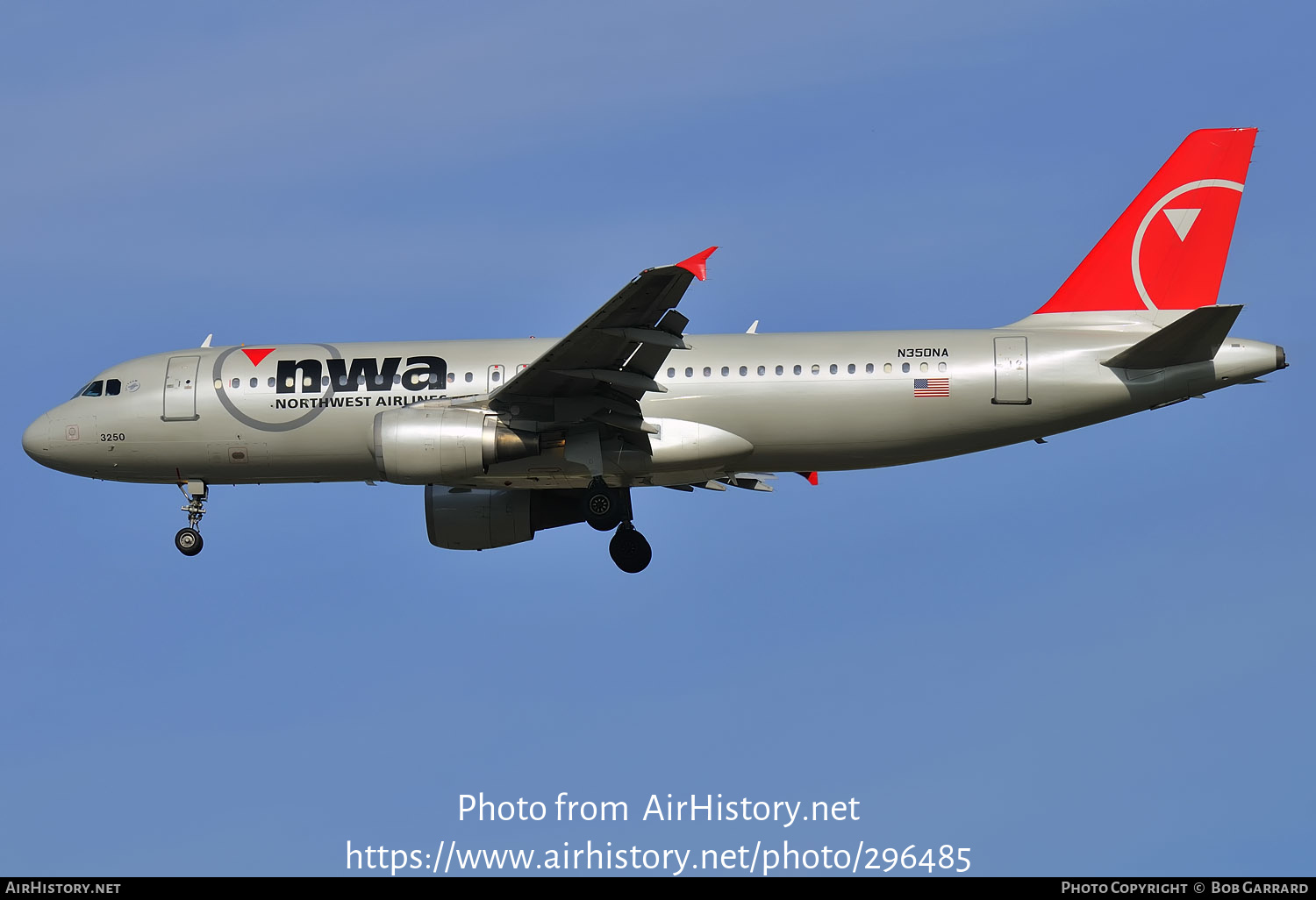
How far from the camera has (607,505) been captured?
3209cm

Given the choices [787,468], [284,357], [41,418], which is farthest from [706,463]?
[41,418]

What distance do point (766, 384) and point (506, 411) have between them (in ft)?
16.0

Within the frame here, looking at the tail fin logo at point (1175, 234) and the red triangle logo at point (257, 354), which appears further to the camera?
the red triangle logo at point (257, 354)

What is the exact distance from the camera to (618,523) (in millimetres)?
32656

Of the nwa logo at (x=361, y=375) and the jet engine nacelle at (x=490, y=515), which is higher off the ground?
the nwa logo at (x=361, y=375)

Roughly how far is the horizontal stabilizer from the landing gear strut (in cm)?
1792

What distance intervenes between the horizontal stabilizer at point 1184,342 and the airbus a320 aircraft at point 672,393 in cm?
4

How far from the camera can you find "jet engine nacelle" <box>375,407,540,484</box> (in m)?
30.4

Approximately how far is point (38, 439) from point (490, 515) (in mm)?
9342

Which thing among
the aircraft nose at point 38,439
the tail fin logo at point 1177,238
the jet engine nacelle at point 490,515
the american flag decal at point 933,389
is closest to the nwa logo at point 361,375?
the jet engine nacelle at point 490,515

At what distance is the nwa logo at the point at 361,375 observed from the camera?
107 feet

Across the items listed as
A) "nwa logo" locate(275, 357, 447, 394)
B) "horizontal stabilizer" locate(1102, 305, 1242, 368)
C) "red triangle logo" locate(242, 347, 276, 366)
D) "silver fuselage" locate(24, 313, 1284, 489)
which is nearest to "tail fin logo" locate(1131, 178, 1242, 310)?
"silver fuselage" locate(24, 313, 1284, 489)

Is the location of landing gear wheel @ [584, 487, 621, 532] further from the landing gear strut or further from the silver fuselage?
the landing gear strut

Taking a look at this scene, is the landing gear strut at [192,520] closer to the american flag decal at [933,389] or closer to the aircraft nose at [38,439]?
the aircraft nose at [38,439]
